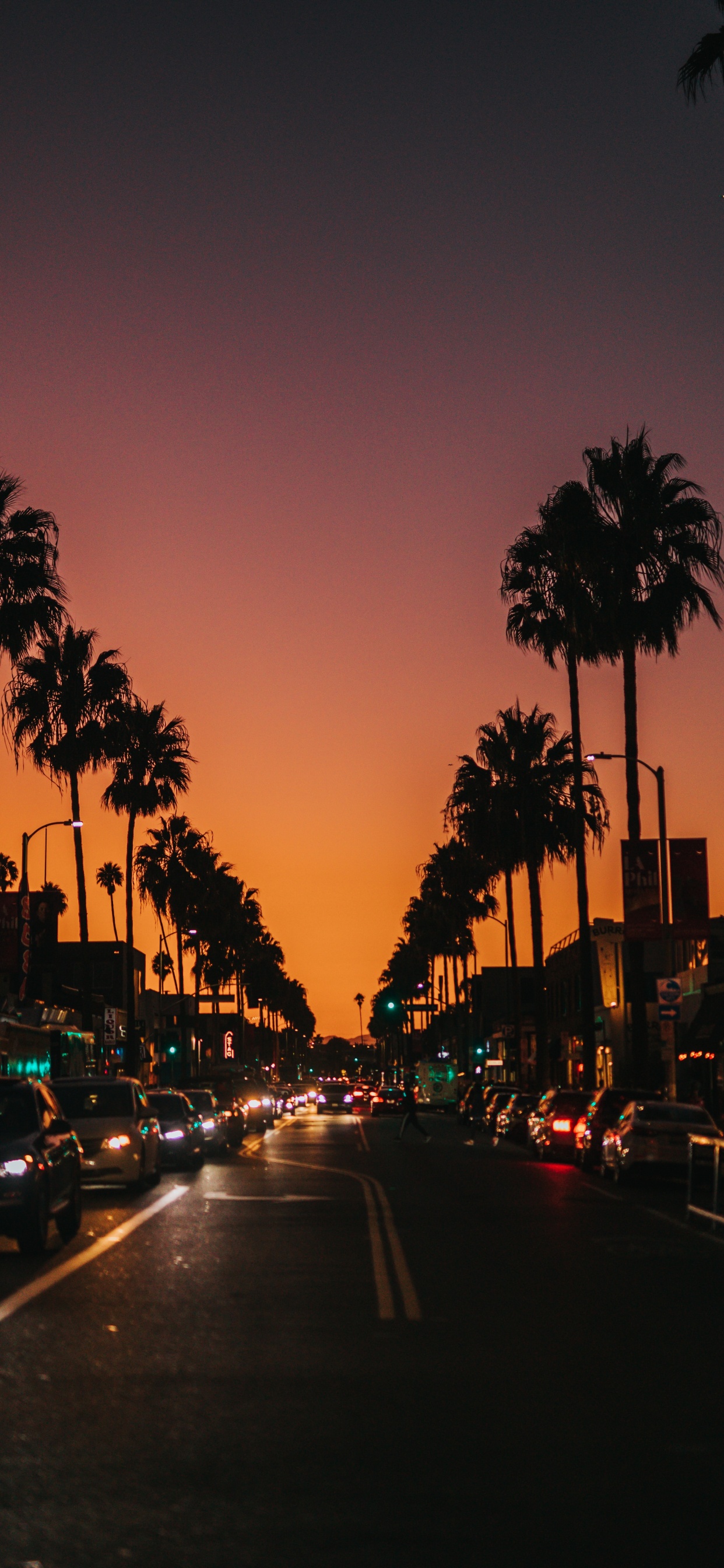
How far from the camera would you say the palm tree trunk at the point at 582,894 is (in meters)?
45.7

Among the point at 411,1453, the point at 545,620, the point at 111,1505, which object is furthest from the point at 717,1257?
the point at 545,620

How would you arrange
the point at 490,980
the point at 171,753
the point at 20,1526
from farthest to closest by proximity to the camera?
the point at 490,980, the point at 171,753, the point at 20,1526

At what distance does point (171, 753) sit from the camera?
59562 millimetres

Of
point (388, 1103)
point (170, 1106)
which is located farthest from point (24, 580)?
point (388, 1103)

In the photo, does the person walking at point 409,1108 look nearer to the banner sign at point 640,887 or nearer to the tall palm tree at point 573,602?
the tall palm tree at point 573,602

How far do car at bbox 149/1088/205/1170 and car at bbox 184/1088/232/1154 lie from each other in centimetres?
177

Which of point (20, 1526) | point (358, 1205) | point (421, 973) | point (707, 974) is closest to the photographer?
point (20, 1526)

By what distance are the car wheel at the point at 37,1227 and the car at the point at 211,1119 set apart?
17.3 m

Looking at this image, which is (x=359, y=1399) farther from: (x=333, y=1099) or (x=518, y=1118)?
(x=333, y=1099)

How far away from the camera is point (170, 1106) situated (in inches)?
1217

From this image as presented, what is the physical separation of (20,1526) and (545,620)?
42.0 m

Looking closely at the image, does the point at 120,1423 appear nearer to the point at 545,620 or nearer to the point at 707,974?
the point at 545,620

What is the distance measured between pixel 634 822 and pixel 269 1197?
16.3 m

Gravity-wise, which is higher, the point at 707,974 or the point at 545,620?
the point at 545,620
